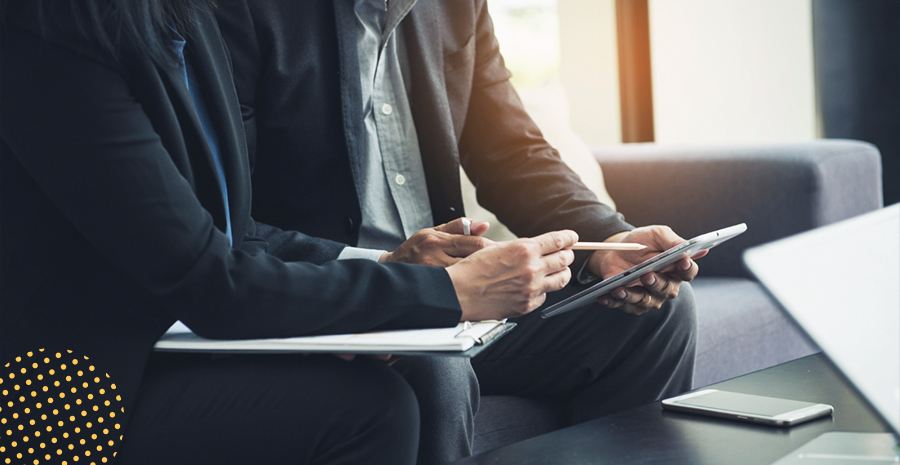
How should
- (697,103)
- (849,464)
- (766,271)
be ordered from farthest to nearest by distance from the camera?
(697,103), (849,464), (766,271)

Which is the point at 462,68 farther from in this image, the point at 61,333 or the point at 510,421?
the point at 61,333

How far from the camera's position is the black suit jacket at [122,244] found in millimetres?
649

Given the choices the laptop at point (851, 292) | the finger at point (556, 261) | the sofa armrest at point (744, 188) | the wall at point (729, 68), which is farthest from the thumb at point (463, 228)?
the wall at point (729, 68)

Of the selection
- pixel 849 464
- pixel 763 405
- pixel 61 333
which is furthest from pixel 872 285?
pixel 61 333

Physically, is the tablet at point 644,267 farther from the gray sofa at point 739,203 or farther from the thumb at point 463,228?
the gray sofa at point 739,203

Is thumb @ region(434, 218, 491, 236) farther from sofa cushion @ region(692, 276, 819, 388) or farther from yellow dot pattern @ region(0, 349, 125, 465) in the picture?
sofa cushion @ region(692, 276, 819, 388)

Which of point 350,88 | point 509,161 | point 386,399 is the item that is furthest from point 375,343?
point 509,161

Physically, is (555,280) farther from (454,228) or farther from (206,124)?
(206,124)

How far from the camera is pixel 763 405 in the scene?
74 centimetres

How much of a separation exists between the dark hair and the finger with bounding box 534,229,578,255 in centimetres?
42

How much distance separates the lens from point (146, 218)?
66 cm

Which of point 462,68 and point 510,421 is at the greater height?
point 462,68

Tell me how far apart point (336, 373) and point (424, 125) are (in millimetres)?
602

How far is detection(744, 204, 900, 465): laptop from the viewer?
1.35 feet
